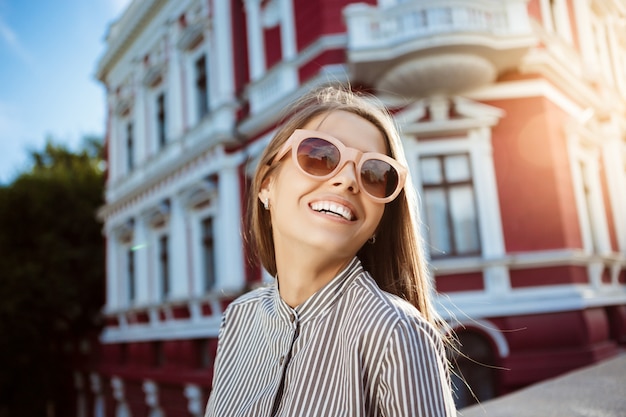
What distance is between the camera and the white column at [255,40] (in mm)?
9875

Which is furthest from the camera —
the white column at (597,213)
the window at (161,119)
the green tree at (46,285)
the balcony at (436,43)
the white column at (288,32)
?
the green tree at (46,285)

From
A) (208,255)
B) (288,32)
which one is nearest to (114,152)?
(208,255)

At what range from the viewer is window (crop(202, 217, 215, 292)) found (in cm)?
1109

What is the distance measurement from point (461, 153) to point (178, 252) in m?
6.93

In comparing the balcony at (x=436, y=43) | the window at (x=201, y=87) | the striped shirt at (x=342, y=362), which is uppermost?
the window at (x=201, y=87)

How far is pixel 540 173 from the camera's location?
7371 millimetres

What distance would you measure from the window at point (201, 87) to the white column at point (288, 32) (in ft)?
10.7

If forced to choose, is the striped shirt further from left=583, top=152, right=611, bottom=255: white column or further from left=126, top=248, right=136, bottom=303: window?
left=126, top=248, right=136, bottom=303: window

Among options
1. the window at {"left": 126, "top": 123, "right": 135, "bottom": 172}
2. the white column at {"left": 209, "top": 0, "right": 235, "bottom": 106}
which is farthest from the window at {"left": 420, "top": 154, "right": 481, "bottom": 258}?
the window at {"left": 126, "top": 123, "right": 135, "bottom": 172}

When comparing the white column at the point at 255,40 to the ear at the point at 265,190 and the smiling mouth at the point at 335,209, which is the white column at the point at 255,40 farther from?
the smiling mouth at the point at 335,209

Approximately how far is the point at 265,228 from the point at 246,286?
7886 millimetres

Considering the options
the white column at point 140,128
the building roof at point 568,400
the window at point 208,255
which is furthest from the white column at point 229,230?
the building roof at point 568,400

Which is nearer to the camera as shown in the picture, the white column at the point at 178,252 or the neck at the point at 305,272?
the neck at the point at 305,272

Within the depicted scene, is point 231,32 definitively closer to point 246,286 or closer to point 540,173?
point 246,286
